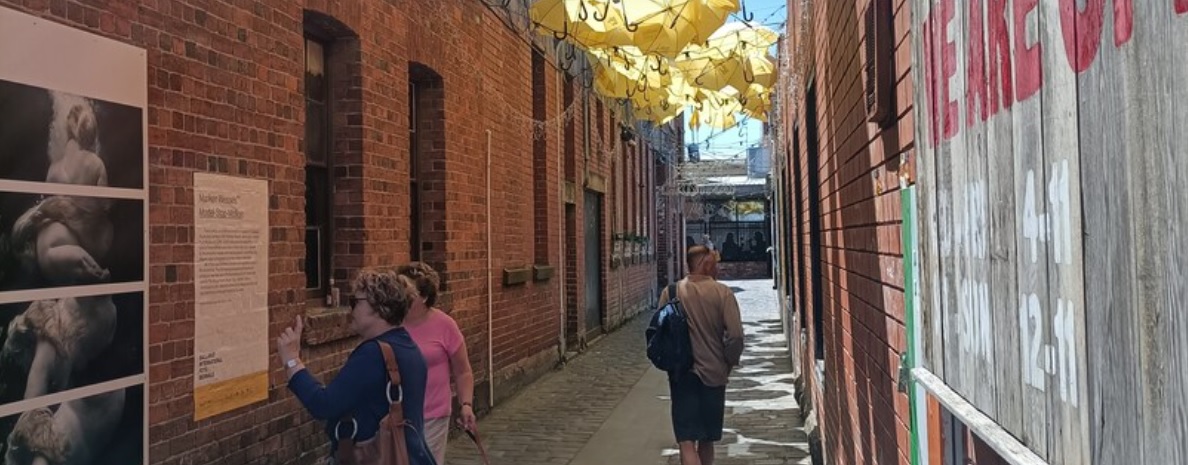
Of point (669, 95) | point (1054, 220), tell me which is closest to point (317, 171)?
point (1054, 220)

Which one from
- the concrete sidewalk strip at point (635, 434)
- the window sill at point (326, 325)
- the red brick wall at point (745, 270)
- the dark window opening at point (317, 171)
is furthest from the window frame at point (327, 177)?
the red brick wall at point (745, 270)

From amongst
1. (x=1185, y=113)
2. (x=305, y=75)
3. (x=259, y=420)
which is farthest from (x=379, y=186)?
(x=1185, y=113)

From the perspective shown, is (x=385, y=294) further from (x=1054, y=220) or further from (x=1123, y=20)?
(x=1123, y=20)

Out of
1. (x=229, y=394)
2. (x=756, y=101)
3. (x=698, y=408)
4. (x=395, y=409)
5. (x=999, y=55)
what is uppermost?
(x=756, y=101)

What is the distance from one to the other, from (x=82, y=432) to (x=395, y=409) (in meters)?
1.47

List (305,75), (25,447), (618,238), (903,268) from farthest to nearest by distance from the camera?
1. (618,238)
2. (305,75)
3. (25,447)
4. (903,268)

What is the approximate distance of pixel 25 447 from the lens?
3.74 metres

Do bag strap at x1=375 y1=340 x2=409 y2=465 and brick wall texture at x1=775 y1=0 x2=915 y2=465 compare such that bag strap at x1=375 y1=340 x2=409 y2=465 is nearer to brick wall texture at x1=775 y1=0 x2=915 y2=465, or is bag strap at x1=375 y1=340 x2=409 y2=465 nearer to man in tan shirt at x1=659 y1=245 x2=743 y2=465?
brick wall texture at x1=775 y1=0 x2=915 y2=465

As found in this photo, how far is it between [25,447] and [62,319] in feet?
1.77

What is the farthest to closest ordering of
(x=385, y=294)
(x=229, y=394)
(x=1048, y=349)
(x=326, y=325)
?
(x=326, y=325)
(x=229, y=394)
(x=385, y=294)
(x=1048, y=349)

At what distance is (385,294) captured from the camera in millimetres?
3914

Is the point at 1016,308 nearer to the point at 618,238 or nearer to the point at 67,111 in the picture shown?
the point at 67,111

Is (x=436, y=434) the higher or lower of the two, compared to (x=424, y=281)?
lower

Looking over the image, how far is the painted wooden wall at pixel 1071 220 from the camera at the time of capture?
103 cm
